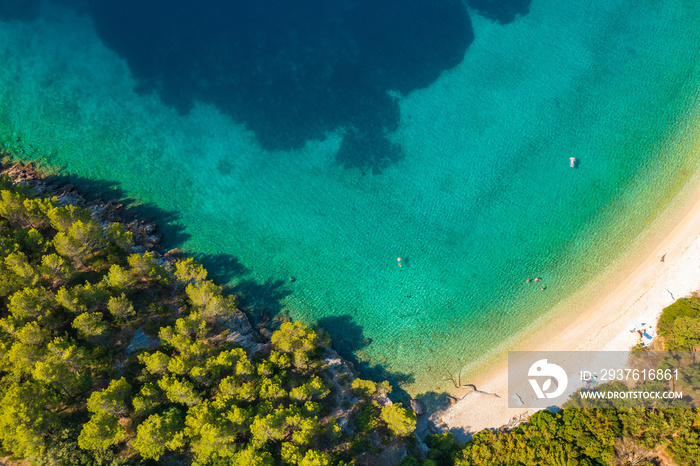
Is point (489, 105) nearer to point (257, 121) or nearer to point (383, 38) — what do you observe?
point (383, 38)

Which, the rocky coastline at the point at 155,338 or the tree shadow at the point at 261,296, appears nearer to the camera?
the rocky coastline at the point at 155,338

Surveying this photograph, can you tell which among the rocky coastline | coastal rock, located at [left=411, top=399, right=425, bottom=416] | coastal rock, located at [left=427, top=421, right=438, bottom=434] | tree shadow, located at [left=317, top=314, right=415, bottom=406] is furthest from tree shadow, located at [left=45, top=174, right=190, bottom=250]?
coastal rock, located at [left=427, top=421, right=438, bottom=434]

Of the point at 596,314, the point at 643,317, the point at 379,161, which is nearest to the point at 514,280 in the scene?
the point at 596,314

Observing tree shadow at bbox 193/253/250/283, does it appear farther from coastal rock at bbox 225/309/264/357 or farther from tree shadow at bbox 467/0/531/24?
tree shadow at bbox 467/0/531/24

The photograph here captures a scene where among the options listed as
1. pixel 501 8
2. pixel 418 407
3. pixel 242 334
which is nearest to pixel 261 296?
pixel 242 334

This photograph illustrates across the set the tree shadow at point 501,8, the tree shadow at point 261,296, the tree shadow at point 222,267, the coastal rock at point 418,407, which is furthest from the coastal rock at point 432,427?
the tree shadow at point 501,8

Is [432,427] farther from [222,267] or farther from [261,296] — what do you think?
[222,267]

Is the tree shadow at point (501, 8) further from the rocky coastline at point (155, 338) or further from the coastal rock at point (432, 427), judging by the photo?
the coastal rock at point (432, 427)
